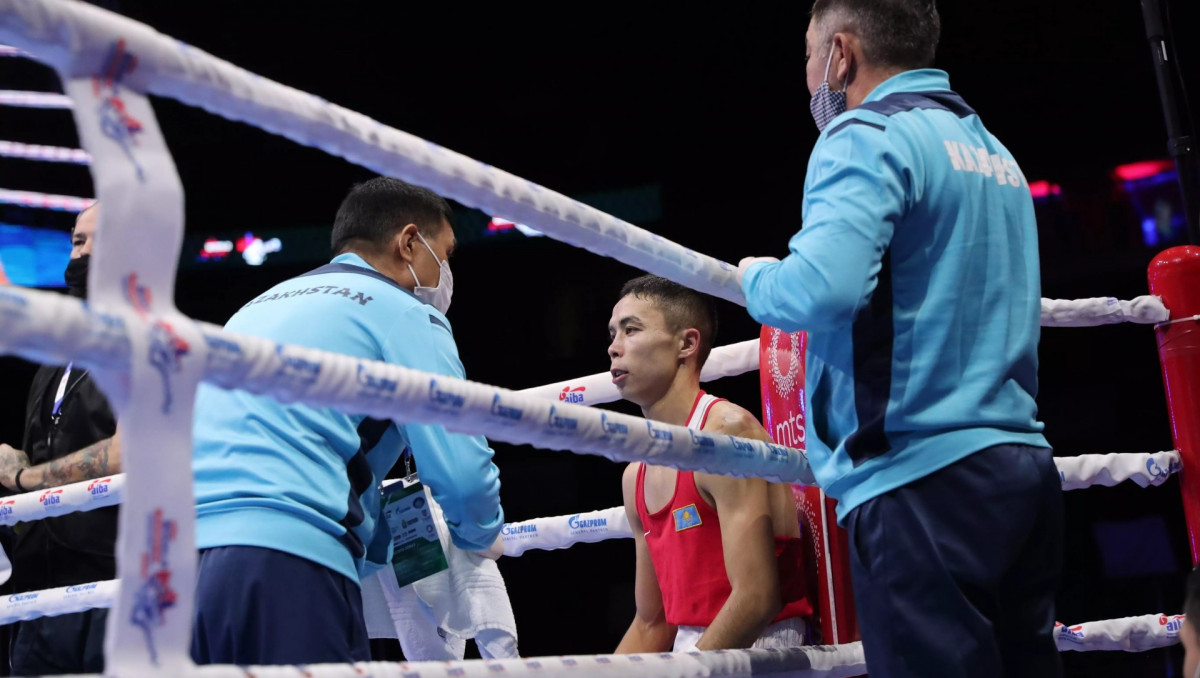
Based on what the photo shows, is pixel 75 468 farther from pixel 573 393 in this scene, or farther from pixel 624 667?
pixel 624 667

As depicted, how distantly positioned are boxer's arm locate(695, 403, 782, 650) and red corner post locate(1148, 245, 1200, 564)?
740 millimetres

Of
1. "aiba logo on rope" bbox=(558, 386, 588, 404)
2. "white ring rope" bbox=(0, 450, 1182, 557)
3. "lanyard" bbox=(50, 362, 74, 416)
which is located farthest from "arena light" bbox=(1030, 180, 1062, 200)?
"lanyard" bbox=(50, 362, 74, 416)

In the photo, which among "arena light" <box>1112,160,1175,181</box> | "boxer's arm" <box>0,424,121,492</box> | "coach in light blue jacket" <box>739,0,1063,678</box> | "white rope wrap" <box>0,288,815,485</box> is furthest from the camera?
"arena light" <box>1112,160,1175,181</box>

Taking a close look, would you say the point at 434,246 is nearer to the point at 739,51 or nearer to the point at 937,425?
the point at 937,425

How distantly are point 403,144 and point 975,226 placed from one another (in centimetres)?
69

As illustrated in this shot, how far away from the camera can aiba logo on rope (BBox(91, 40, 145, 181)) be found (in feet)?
2.39

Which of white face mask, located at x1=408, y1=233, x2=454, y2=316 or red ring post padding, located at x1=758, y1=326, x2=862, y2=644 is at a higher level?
white face mask, located at x1=408, y1=233, x2=454, y2=316

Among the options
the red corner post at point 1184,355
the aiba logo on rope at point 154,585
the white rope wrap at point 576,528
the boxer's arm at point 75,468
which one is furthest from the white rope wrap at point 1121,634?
the boxer's arm at point 75,468

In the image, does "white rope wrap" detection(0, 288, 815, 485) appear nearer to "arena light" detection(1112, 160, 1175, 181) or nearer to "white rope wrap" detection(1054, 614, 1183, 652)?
"white rope wrap" detection(1054, 614, 1183, 652)

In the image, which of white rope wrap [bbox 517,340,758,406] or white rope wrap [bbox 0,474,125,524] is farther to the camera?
white rope wrap [bbox 517,340,758,406]

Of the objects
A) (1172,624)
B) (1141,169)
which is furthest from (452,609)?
(1141,169)

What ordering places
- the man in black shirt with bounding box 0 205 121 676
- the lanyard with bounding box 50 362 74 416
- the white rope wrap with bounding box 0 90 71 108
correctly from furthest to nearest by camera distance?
the white rope wrap with bounding box 0 90 71 108 < the lanyard with bounding box 50 362 74 416 < the man in black shirt with bounding box 0 205 121 676

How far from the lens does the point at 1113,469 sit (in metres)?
1.86

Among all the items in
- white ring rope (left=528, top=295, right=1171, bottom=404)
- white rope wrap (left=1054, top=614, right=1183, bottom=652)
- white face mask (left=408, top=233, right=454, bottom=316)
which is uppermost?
white face mask (left=408, top=233, right=454, bottom=316)
